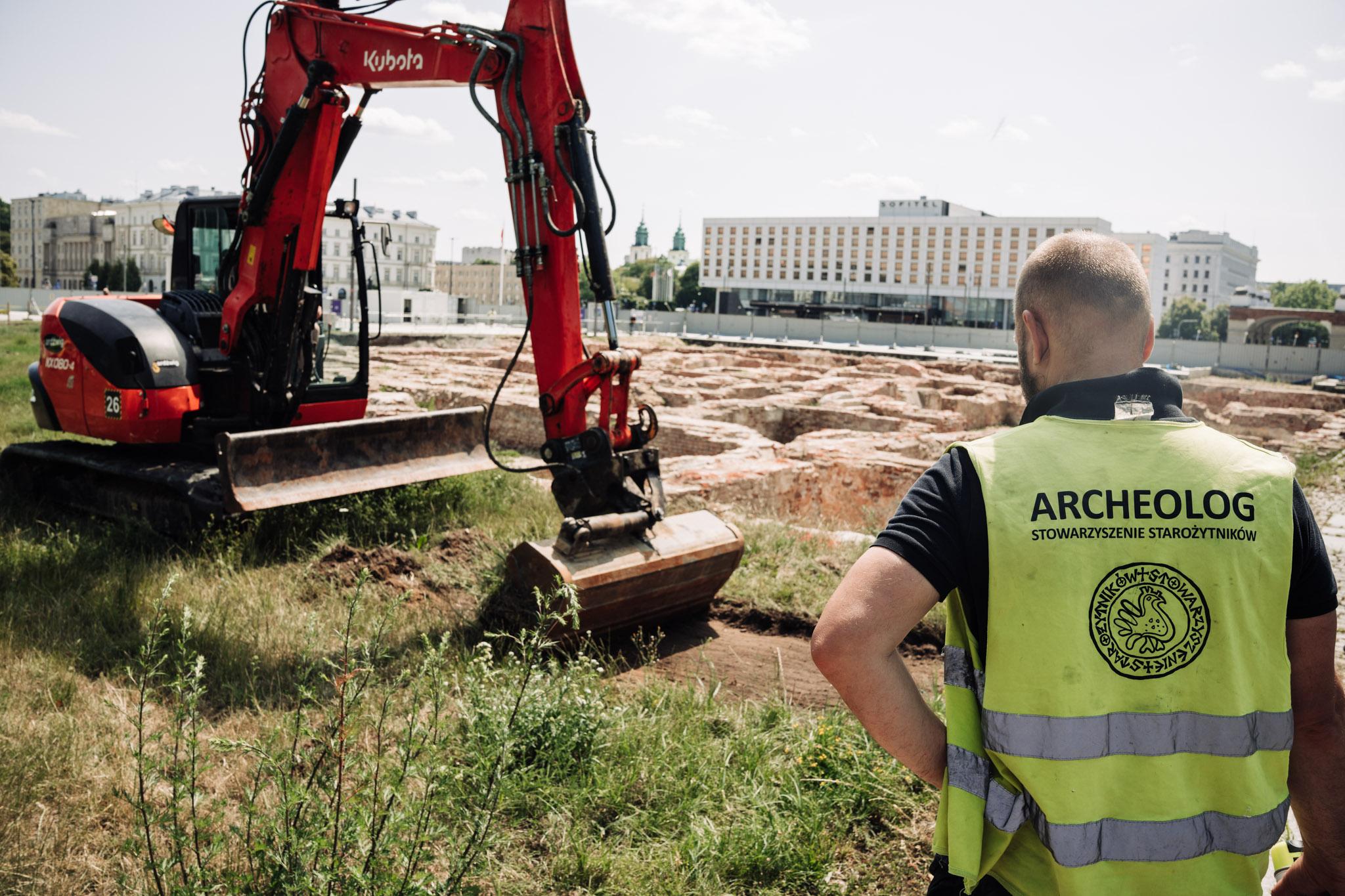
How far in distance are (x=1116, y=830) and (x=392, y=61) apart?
21.3ft

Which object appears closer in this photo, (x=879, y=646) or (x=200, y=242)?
(x=879, y=646)

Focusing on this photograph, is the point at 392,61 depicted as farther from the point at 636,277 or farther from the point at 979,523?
the point at 636,277

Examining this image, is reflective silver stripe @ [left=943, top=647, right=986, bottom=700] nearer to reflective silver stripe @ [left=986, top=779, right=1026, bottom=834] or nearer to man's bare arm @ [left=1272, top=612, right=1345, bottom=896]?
reflective silver stripe @ [left=986, top=779, right=1026, bottom=834]

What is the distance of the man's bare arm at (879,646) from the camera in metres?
1.64

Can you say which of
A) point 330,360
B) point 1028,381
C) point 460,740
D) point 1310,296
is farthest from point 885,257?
point 1028,381

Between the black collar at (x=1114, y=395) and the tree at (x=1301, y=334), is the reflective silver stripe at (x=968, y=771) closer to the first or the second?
the black collar at (x=1114, y=395)

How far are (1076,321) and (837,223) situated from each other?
444ft

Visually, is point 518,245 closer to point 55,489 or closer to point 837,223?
point 55,489

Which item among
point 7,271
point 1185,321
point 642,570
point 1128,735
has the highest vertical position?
point 1185,321

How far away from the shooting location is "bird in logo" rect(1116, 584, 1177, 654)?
1621mm

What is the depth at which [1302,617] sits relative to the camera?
68.9 inches

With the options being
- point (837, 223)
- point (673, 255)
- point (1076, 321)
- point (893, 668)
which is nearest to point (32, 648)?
point (893, 668)

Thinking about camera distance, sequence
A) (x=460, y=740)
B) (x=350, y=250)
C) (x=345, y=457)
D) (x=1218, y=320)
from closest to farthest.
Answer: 1. (x=460, y=740)
2. (x=345, y=457)
3. (x=350, y=250)
4. (x=1218, y=320)

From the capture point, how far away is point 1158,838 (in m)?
1.63
